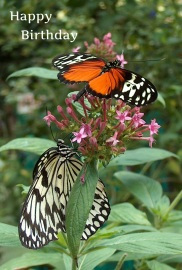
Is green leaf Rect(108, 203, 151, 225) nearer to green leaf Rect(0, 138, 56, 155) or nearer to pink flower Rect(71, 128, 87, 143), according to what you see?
green leaf Rect(0, 138, 56, 155)

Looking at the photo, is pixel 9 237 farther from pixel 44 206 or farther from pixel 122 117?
pixel 122 117

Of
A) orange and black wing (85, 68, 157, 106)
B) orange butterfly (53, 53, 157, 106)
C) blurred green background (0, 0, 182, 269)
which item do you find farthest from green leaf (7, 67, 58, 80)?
blurred green background (0, 0, 182, 269)

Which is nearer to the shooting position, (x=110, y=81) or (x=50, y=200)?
(x=110, y=81)

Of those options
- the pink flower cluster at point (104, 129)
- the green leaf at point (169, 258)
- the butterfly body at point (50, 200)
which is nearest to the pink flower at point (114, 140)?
the pink flower cluster at point (104, 129)

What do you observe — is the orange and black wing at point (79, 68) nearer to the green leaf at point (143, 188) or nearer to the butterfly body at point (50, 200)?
the butterfly body at point (50, 200)

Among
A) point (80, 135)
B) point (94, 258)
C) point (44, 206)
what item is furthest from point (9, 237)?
point (80, 135)

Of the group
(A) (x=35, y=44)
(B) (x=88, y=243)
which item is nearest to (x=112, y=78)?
(B) (x=88, y=243)

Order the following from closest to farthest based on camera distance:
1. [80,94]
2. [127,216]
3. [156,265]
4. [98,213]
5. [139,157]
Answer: [80,94]
[98,213]
[156,265]
[127,216]
[139,157]
